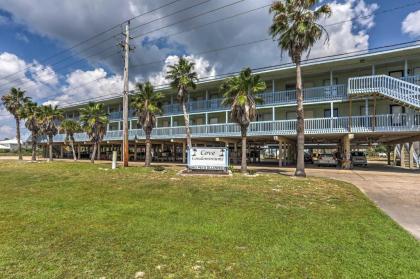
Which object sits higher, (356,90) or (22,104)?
(22,104)

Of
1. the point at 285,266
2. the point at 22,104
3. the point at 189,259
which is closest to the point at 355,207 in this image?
the point at 285,266

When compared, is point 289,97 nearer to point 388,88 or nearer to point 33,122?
point 388,88

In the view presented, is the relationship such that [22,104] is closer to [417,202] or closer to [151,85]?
[151,85]

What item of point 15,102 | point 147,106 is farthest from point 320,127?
point 15,102

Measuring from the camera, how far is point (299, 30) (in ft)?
54.3

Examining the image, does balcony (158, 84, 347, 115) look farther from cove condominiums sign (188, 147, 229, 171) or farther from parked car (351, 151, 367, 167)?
parked car (351, 151, 367, 167)

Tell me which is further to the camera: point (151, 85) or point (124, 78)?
point (151, 85)

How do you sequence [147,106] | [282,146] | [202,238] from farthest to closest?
[282,146] < [147,106] < [202,238]

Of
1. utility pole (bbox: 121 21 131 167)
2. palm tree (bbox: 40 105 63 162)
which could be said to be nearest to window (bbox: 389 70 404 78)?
utility pole (bbox: 121 21 131 167)

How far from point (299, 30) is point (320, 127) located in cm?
971

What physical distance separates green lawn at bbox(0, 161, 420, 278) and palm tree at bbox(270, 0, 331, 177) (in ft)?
24.2

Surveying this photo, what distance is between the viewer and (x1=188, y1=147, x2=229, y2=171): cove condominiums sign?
18.2m

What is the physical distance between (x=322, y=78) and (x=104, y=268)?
88.5 feet

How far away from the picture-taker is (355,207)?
8656 millimetres
